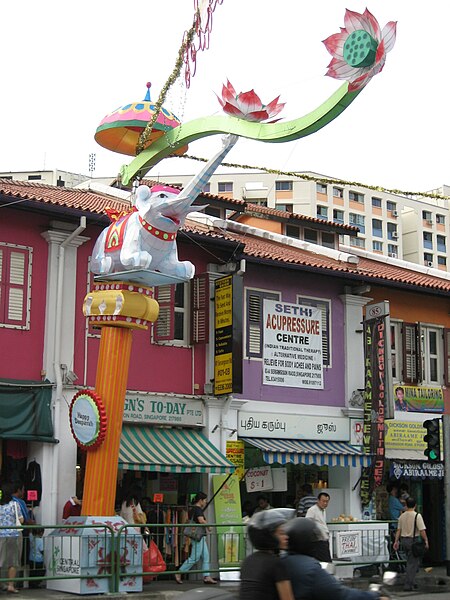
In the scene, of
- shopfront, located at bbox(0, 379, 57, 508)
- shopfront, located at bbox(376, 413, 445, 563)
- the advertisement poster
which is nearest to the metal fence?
the advertisement poster

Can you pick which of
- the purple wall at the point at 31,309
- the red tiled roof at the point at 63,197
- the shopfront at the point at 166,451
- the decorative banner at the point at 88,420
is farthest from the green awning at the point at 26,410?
the red tiled roof at the point at 63,197

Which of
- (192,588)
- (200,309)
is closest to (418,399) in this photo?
(200,309)

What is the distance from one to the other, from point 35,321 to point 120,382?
2478 millimetres

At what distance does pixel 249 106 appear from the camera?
15422 mm

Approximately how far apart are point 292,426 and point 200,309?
3207 mm

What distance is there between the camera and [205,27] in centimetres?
1571

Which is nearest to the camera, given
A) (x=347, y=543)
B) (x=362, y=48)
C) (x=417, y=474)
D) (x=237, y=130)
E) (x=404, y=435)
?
(x=362, y=48)

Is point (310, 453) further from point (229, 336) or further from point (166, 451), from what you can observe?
point (166, 451)

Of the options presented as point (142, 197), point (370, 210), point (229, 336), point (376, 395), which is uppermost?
point (370, 210)

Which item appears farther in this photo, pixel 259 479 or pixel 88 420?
pixel 259 479

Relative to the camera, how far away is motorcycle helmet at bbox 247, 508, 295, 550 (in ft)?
22.7

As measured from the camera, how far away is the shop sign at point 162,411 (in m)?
18.4

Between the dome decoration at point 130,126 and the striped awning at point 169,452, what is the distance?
5057 millimetres

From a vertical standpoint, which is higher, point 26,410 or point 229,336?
point 229,336
